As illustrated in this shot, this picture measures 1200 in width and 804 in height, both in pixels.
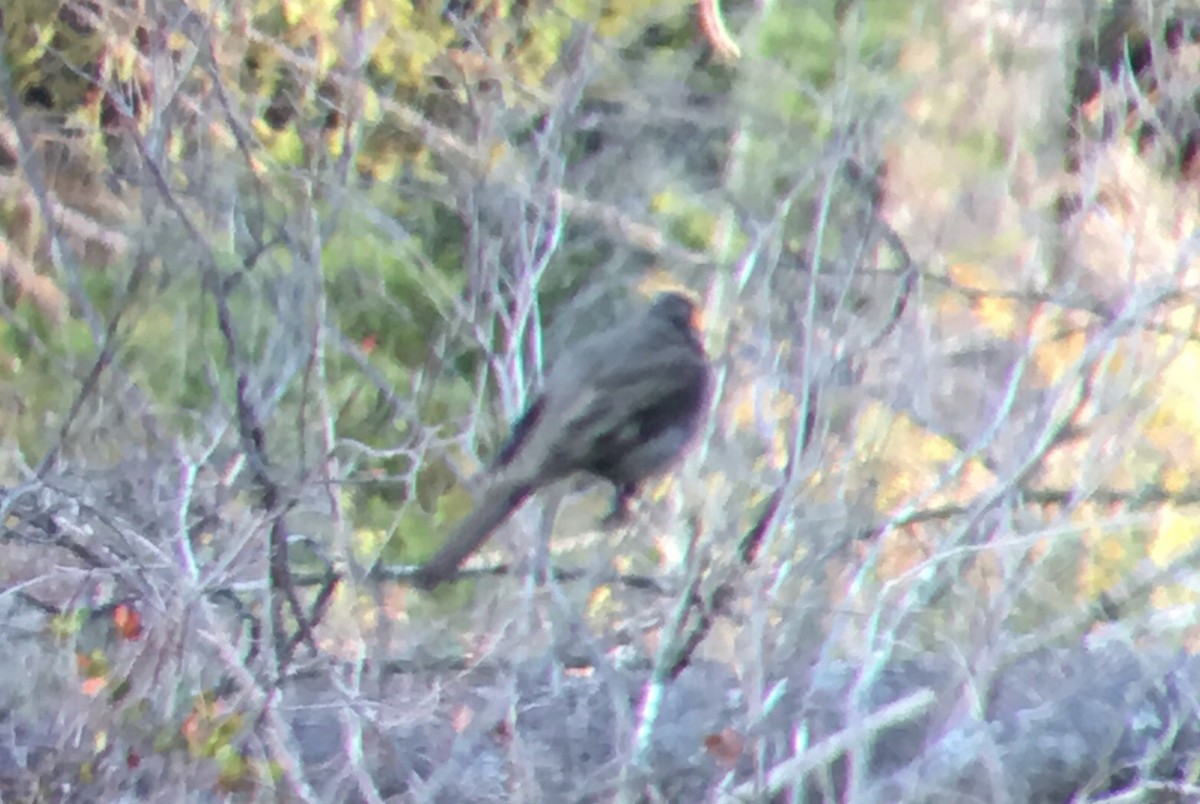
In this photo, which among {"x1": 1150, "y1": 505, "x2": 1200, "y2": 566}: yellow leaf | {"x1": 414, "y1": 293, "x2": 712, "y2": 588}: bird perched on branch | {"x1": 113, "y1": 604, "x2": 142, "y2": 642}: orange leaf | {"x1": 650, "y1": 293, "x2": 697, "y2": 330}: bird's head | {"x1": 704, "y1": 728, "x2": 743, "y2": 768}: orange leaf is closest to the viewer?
{"x1": 704, "y1": 728, "x2": 743, "y2": 768}: orange leaf

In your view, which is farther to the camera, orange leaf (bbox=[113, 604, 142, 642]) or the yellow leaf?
the yellow leaf

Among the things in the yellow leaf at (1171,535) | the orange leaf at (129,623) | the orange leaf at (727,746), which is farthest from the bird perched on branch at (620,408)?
the yellow leaf at (1171,535)

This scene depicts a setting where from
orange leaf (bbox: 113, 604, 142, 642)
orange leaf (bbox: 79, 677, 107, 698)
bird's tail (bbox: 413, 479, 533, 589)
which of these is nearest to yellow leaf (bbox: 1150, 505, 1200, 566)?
bird's tail (bbox: 413, 479, 533, 589)

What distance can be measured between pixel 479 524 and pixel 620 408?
3.10 ft

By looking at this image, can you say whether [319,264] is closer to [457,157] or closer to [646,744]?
[646,744]

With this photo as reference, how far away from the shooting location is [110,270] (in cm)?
1012

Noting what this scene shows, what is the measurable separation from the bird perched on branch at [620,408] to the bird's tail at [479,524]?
0.08 metres

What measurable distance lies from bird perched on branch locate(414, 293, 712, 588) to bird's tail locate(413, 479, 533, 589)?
0.08 meters

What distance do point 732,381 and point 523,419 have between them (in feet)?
2.39

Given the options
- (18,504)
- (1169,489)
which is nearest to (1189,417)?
(1169,489)

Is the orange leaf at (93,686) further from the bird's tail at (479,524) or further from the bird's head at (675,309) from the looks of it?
the bird's head at (675,309)

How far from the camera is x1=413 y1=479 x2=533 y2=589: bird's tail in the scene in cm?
503

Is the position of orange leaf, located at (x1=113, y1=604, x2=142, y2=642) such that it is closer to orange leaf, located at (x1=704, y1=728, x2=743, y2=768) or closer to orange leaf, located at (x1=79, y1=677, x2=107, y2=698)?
orange leaf, located at (x1=79, y1=677, x2=107, y2=698)

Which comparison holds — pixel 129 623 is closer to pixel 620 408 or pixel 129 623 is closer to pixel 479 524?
pixel 479 524
